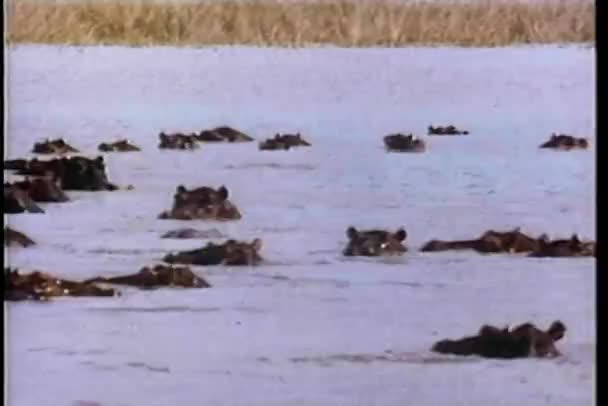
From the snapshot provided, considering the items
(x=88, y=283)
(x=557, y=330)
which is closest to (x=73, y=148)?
(x=88, y=283)

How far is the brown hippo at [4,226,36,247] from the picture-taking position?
3.71ft

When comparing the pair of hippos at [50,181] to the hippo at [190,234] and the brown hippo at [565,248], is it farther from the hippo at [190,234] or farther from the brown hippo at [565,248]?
the brown hippo at [565,248]

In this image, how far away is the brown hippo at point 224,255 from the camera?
113cm

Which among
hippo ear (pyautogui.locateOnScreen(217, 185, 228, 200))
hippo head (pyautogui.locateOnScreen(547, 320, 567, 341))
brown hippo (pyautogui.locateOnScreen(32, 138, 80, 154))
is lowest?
hippo head (pyautogui.locateOnScreen(547, 320, 567, 341))

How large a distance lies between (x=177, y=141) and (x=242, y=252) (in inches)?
5.7

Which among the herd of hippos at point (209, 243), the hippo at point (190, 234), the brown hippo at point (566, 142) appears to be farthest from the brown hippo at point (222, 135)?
the brown hippo at point (566, 142)

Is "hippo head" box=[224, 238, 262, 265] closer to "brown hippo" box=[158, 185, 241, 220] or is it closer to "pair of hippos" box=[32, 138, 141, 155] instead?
"brown hippo" box=[158, 185, 241, 220]

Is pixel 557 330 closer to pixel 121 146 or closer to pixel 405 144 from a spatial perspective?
pixel 405 144

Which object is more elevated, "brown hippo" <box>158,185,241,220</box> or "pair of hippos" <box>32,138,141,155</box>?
"pair of hippos" <box>32,138,141,155</box>

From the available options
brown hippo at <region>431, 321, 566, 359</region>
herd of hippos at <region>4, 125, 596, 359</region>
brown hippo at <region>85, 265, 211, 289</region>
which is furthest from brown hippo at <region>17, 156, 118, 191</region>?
brown hippo at <region>431, 321, 566, 359</region>

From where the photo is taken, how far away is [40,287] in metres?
1.13

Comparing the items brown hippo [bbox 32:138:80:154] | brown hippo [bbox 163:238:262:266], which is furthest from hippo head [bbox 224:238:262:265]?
brown hippo [bbox 32:138:80:154]

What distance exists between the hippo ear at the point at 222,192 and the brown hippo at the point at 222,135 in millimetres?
54

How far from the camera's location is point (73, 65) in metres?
1.15
